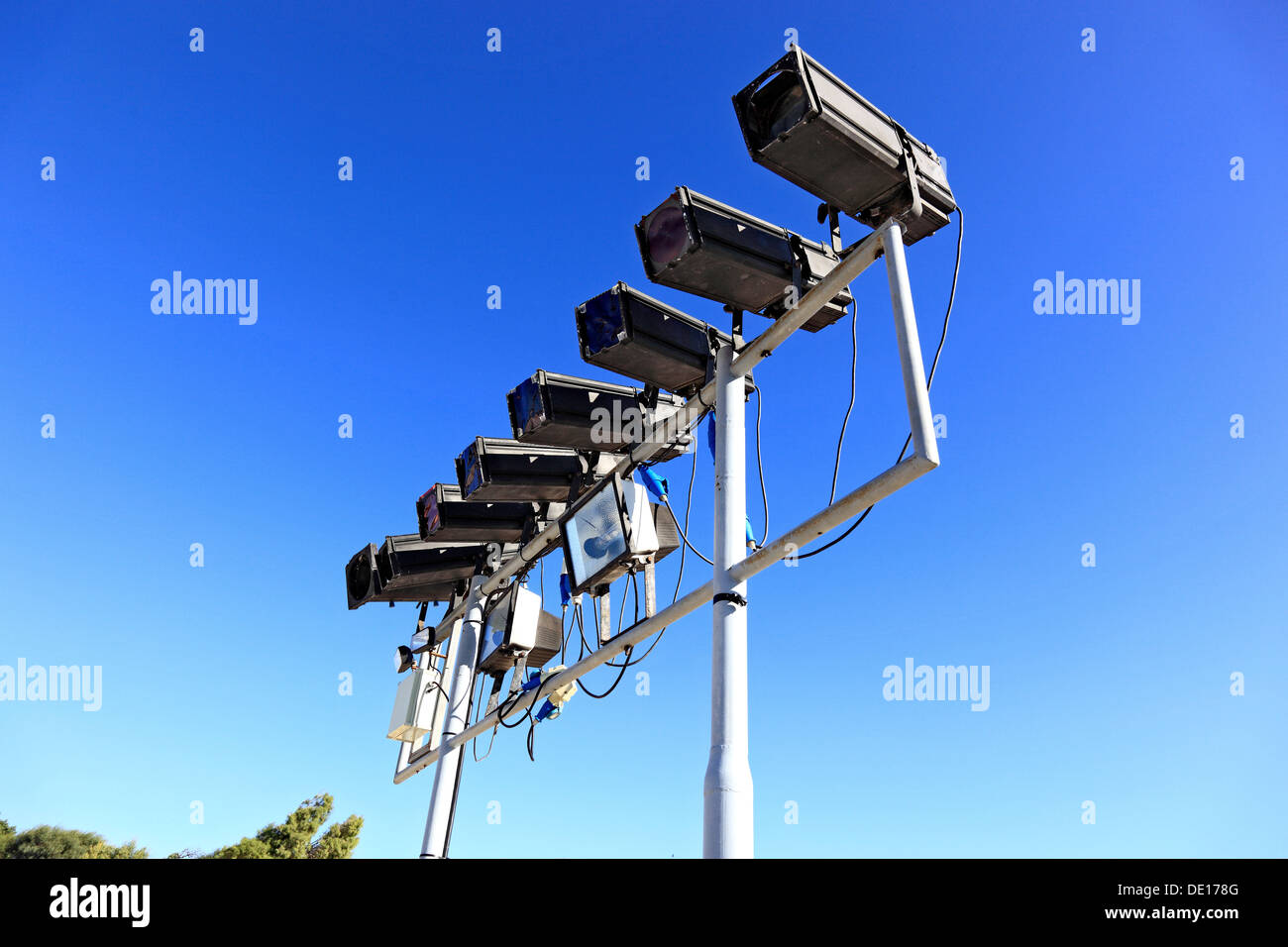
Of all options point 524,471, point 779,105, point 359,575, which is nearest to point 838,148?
point 779,105

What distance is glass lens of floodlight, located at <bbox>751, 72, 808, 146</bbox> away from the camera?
4.59 m

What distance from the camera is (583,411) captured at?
7.33 m

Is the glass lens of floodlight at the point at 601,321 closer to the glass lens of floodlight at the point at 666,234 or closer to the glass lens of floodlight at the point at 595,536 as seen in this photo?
the glass lens of floodlight at the point at 666,234

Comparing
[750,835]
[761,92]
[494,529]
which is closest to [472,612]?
[494,529]

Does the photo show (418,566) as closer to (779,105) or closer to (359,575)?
(359,575)

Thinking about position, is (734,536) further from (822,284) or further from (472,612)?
(472,612)

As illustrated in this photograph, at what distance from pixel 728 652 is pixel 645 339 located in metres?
2.53

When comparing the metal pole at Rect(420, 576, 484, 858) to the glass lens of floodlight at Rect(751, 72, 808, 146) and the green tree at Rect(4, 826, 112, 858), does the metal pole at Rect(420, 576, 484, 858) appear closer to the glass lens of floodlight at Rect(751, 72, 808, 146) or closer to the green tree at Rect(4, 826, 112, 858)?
the glass lens of floodlight at Rect(751, 72, 808, 146)

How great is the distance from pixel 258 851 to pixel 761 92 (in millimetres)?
29201


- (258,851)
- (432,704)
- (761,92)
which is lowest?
(258,851)

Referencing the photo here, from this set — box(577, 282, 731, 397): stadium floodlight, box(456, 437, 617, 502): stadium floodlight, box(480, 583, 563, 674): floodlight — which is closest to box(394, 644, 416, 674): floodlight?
box(480, 583, 563, 674): floodlight

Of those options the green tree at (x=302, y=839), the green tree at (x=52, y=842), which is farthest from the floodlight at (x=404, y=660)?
the green tree at (x=52, y=842)
